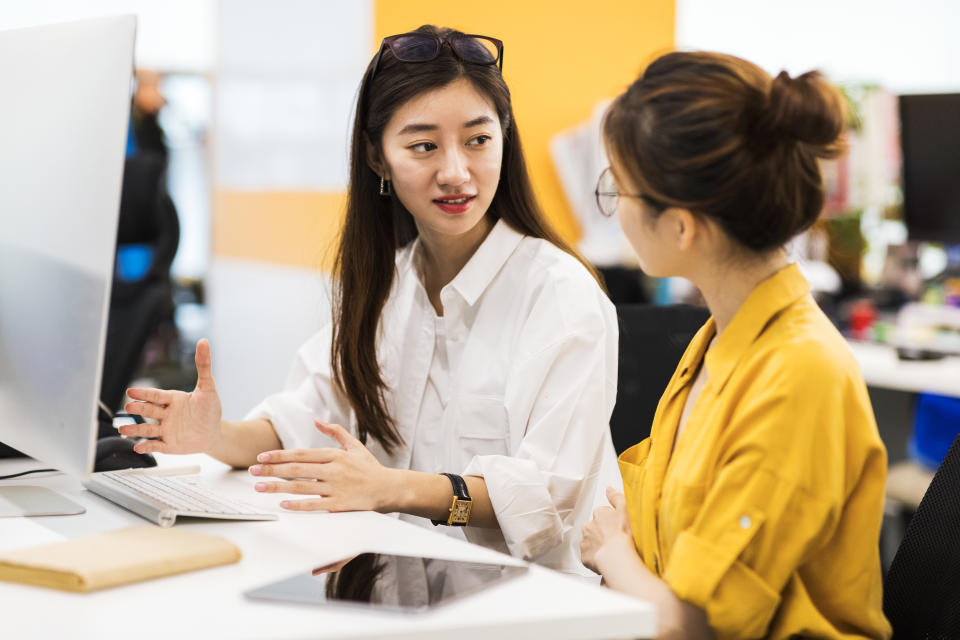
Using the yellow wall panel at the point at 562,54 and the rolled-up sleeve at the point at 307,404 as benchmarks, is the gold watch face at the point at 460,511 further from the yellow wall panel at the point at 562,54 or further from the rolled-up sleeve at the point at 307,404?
the yellow wall panel at the point at 562,54

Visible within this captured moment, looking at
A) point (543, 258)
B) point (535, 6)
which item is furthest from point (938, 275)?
point (543, 258)

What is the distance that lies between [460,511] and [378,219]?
606mm

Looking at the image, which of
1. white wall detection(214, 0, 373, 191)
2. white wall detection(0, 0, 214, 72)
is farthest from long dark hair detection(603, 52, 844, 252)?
white wall detection(0, 0, 214, 72)

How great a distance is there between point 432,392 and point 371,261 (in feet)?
0.83

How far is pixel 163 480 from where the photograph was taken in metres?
1.34

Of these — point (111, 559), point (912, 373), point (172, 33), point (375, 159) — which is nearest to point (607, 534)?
point (111, 559)

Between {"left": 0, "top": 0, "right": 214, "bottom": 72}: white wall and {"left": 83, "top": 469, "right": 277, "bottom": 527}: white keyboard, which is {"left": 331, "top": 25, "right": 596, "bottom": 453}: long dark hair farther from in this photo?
{"left": 0, "top": 0, "right": 214, "bottom": 72}: white wall

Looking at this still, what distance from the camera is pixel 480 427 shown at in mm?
1559

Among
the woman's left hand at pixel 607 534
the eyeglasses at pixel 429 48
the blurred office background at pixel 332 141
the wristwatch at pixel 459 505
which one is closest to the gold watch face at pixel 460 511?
the wristwatch at pixel 459 505

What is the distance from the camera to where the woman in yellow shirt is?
3.13 ft

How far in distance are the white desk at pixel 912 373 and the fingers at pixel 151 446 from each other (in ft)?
5.76

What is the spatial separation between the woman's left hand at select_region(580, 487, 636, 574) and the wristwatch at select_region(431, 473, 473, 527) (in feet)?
0.68

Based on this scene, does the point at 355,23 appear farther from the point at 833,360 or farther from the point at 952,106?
the point at 833,360

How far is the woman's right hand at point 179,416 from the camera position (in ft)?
4.52
